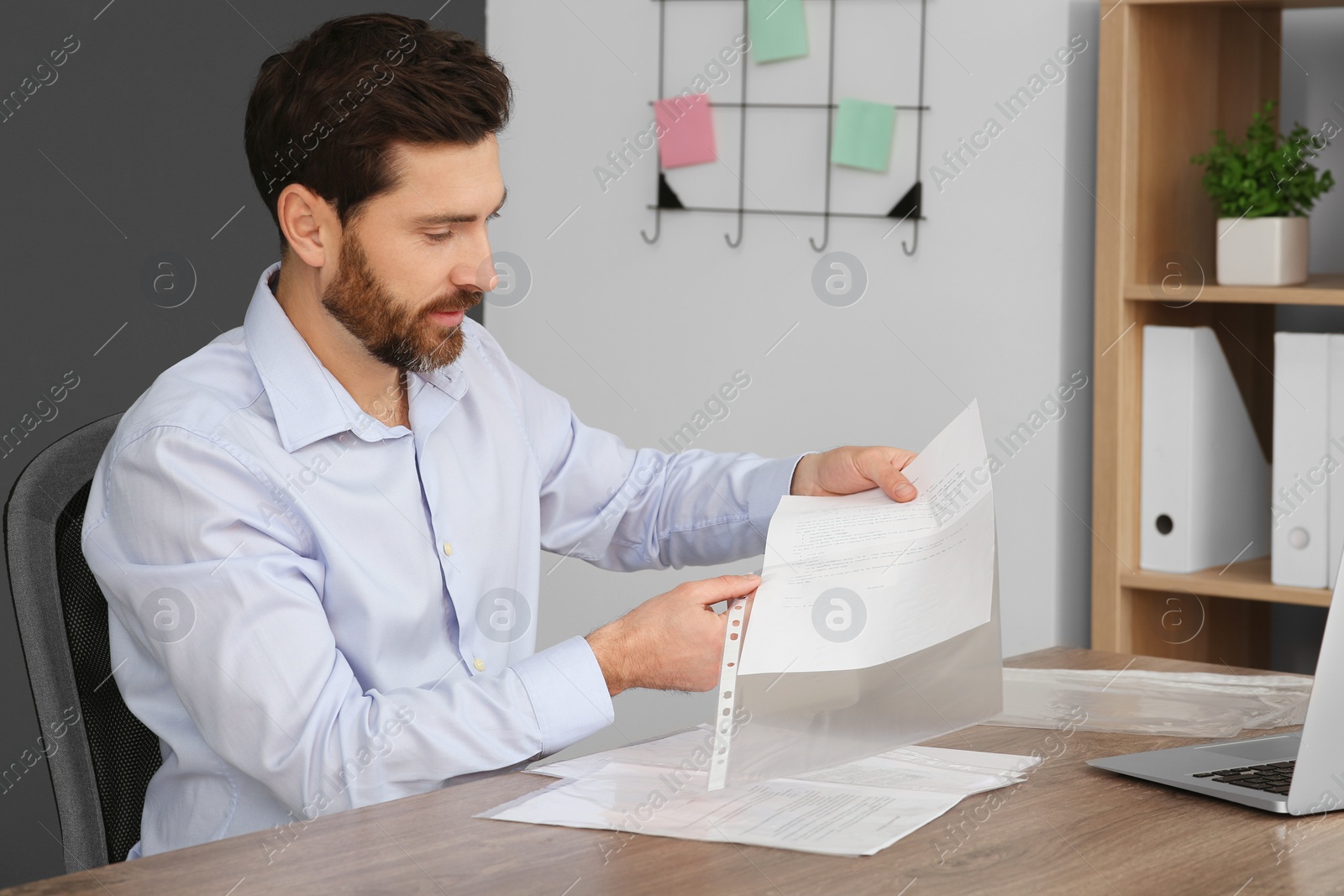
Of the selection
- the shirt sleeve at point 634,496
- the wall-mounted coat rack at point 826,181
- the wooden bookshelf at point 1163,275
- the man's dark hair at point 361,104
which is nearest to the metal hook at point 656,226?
the wall-mounted coat rack at point 826,181

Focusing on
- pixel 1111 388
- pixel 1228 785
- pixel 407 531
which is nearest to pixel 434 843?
pixel 407 531

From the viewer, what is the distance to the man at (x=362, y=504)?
1127mm

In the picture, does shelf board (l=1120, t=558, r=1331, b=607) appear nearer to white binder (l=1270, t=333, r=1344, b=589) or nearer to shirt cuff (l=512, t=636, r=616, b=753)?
white binder (l=1270, t=333, r=1344, b=589)

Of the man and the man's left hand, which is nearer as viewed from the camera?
the man

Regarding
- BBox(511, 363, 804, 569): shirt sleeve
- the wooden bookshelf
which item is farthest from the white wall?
BBox(511, 363, 804, 569): shirt sleeve

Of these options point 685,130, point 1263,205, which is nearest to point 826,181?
point 685,130

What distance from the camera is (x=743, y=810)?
1.02m

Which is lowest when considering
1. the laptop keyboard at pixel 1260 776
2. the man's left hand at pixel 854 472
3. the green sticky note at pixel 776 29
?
the laptop keyboard at pixel 1260 776

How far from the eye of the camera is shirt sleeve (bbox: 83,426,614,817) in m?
1.11

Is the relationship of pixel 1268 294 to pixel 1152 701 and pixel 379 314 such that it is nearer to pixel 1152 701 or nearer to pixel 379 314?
pixel 1152 701

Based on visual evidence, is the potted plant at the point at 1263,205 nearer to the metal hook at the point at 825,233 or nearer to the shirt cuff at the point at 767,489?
the metal hook at the point at 825,233

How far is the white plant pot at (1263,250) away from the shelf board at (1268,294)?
0.05 ft

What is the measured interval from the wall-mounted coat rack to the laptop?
4.41 feet

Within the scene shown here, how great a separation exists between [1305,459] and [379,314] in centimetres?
132
